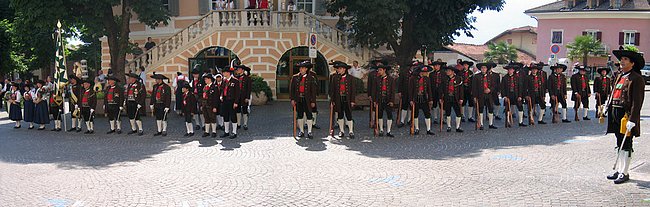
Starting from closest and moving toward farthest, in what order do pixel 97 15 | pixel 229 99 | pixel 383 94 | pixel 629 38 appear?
pixel 383 94
pixel 229 99
pixel 97 15
pixel 629 38

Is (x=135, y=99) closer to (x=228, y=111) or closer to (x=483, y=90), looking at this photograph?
(x=228, y=111)

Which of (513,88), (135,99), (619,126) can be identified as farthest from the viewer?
(513,88)

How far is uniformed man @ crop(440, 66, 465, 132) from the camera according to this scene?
1523 centimetres

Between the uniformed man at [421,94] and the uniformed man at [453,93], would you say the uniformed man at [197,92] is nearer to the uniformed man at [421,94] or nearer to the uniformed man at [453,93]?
the uniformed man at [421,94]

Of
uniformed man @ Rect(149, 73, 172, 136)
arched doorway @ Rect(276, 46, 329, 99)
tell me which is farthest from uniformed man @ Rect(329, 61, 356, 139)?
arched doorway @ Rect(276, 46, 329, 99)

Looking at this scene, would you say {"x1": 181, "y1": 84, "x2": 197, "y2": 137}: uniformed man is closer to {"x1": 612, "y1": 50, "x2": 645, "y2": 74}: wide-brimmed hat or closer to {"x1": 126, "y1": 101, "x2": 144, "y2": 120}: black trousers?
{"x1": 126, "y1": 101, "x2": 144, "y2": 120}: black trousers

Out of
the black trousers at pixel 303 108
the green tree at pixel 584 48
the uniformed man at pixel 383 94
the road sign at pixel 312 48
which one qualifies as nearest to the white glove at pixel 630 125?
the uniformed man at pixel 383 94

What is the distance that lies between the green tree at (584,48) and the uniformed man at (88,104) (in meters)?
42.5

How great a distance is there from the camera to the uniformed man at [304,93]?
14305 mm

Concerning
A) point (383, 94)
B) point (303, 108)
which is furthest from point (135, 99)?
point (383, 94)

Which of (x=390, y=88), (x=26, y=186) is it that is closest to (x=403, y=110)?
(x=390, y=88)

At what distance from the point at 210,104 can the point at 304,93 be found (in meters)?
2.35

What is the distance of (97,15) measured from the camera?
21.6 metres

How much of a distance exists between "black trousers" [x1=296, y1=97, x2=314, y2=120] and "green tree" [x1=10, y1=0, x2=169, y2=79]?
33.4ft
